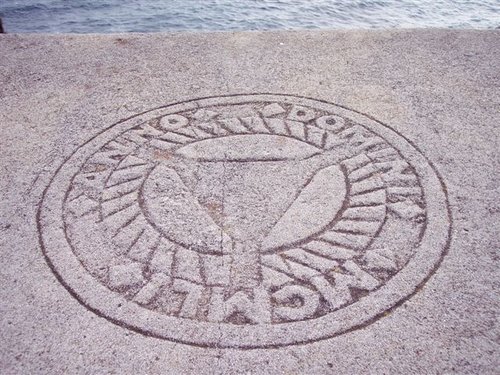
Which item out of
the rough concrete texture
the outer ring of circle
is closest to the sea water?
the rough concrete texture

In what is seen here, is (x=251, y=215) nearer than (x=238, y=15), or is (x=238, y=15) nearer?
(x=251, y=215)

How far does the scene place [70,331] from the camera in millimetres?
2438

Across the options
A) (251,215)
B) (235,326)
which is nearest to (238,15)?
(251,215)

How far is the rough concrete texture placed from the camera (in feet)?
7.84

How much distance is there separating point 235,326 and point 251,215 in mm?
841

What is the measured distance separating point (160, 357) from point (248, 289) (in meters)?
0.59

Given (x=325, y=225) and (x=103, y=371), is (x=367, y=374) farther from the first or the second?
(x=103, y=371)

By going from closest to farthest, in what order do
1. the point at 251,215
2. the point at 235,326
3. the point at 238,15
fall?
the point at 235,326, the point at 251,215, the point at 238,15

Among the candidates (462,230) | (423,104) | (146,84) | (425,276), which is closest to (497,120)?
(423,104)

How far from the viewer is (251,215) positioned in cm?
310

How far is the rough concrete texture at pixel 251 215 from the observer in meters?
2.39

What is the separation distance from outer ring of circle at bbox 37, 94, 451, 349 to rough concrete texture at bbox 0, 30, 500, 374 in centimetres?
1

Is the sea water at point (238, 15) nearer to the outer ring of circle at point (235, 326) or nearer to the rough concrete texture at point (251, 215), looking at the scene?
the rough concrete texture at point (251, 215)

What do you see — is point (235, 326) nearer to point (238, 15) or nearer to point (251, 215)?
point (251, 215)
